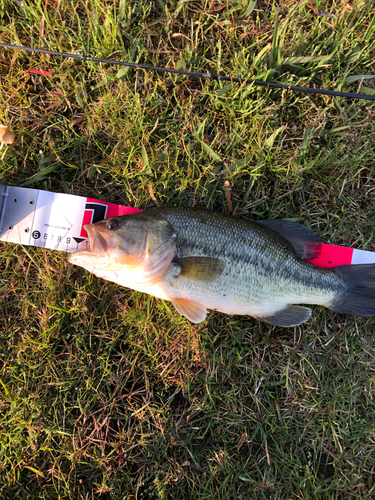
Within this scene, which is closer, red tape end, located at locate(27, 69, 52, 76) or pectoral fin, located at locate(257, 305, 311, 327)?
pectoral fin, located at locate(257, 305, 311, 327)

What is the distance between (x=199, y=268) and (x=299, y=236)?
3.38 ft

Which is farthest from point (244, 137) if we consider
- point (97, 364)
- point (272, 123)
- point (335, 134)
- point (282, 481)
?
point (282, 481)

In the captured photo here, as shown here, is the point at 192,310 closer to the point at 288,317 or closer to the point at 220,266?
the point at 220,266

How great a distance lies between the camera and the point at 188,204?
291cm

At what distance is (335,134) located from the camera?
299 cm

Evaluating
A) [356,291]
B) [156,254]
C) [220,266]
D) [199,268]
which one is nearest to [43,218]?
[156,254]

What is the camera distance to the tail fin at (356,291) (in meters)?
2.73

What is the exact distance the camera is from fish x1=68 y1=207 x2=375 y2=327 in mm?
2369

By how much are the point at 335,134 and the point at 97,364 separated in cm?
318

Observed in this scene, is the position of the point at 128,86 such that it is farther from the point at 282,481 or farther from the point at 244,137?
the point at 282,481

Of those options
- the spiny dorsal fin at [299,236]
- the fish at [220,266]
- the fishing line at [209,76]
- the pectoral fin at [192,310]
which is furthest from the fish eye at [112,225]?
the fishing line at [209,76]

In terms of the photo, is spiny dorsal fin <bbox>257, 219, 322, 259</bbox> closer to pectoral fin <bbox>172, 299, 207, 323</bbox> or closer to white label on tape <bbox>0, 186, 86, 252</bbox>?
pectoral fin <bbox>172, 299, 207, 323</bbox>

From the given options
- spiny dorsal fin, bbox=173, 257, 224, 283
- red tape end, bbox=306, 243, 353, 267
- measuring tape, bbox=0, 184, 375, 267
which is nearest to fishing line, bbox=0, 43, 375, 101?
measuring tape, bbox=0, 184, 375, 267

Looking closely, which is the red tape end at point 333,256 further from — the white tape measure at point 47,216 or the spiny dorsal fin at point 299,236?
the white tape measure at point 47,216
